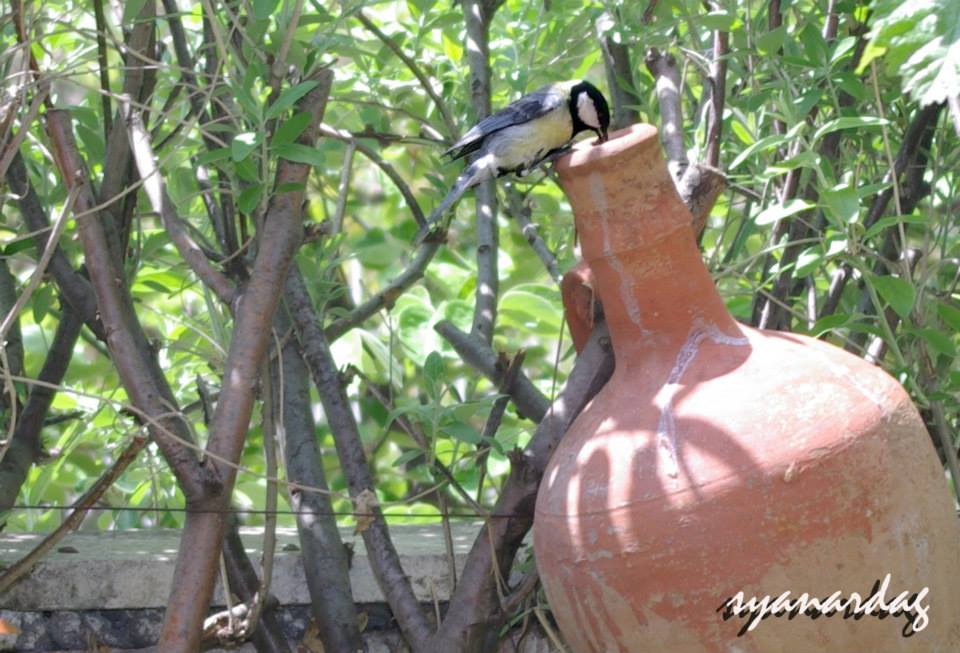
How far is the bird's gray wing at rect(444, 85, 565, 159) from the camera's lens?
8.65 feet

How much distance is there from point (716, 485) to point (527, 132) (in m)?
1.36

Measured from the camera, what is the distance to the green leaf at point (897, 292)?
202cm

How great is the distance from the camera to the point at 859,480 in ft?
5.26

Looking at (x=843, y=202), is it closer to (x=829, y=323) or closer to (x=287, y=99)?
(x=829, y=323)

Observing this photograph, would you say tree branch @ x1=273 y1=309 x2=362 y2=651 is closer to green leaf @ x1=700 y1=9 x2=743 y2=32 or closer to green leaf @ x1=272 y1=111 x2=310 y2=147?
green leaf @ x1=272 y1=111 x2=310 y2=147

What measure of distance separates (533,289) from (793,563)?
5.13 ft

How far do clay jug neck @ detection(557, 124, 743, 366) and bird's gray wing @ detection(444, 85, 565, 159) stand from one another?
2.47 feet

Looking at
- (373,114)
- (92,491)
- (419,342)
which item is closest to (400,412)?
(92,491)

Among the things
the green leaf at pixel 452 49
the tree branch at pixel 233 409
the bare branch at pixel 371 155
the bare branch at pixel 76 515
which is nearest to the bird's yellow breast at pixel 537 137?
the bare branch at pixel 371 155

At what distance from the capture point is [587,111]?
2.74m

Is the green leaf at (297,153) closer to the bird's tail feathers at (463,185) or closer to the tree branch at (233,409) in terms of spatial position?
the tree branch at (233,409)

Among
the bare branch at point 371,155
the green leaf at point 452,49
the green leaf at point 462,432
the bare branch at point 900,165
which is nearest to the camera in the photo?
the green leaf at point 462,432

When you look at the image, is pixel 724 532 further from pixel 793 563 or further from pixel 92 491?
pixel 92 491

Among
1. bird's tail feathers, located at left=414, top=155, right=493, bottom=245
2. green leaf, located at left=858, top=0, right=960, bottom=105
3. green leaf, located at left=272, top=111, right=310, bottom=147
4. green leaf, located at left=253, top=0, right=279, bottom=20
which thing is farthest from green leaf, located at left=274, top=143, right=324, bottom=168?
green leaf, located at left=858, top=0, right=960, bottom=105
